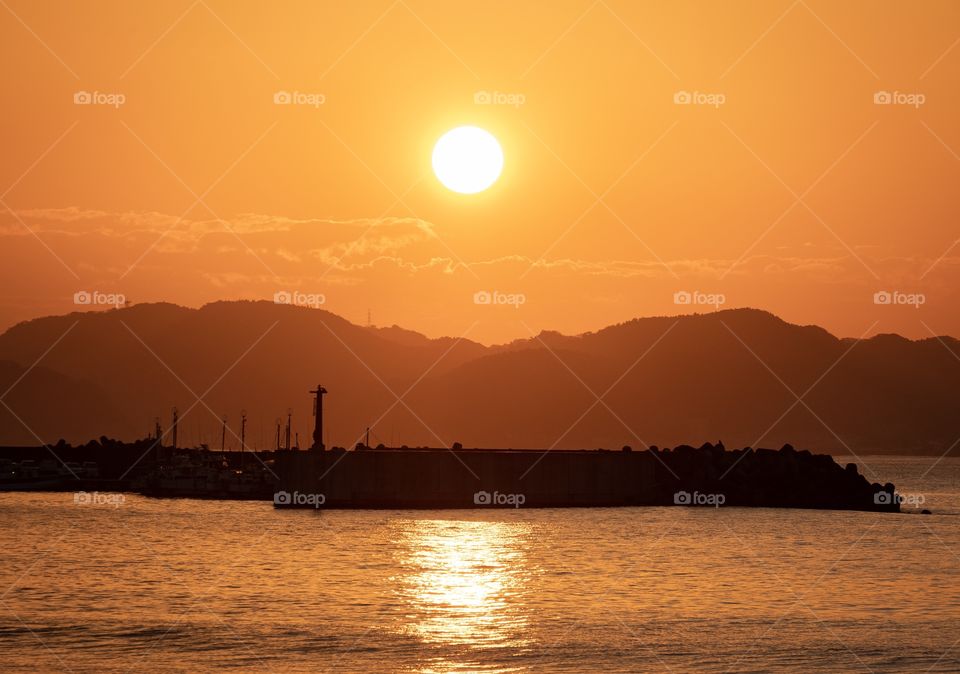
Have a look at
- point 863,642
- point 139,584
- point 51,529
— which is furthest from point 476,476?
point 863,642

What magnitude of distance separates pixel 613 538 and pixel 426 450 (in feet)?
106

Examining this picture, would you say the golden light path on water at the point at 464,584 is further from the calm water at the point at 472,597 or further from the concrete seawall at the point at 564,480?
the concrete seawall at the point at 564,480

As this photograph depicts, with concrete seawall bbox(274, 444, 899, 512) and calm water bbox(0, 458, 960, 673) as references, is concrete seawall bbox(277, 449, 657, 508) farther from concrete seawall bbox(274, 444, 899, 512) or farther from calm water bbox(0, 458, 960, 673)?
calm water bbox(0, 458, 960, 673)

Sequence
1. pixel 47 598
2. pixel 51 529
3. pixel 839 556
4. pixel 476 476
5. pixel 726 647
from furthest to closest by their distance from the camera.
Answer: pixel 476 476 < pixel 51 529 < pixel 839 556 < pixel 47 598 < pixel 726 647

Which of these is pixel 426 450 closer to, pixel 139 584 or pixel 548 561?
pixel 548 561

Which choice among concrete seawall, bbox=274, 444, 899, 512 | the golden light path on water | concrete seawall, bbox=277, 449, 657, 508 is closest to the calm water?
the golden light path on water

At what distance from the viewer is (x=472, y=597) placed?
5297 cm

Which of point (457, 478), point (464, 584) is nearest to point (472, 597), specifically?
point (464, 584)

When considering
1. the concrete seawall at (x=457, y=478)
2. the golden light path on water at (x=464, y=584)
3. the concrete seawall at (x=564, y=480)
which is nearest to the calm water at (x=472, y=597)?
the golden light path on water at (x=464, y=584)

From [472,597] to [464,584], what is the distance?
14.5ft

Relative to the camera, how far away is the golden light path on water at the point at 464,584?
4322 cm

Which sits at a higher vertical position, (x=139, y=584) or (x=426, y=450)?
(x=426, y=450)

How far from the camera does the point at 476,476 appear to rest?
108188 mm

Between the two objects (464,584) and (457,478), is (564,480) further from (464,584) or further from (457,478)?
(464,584)
